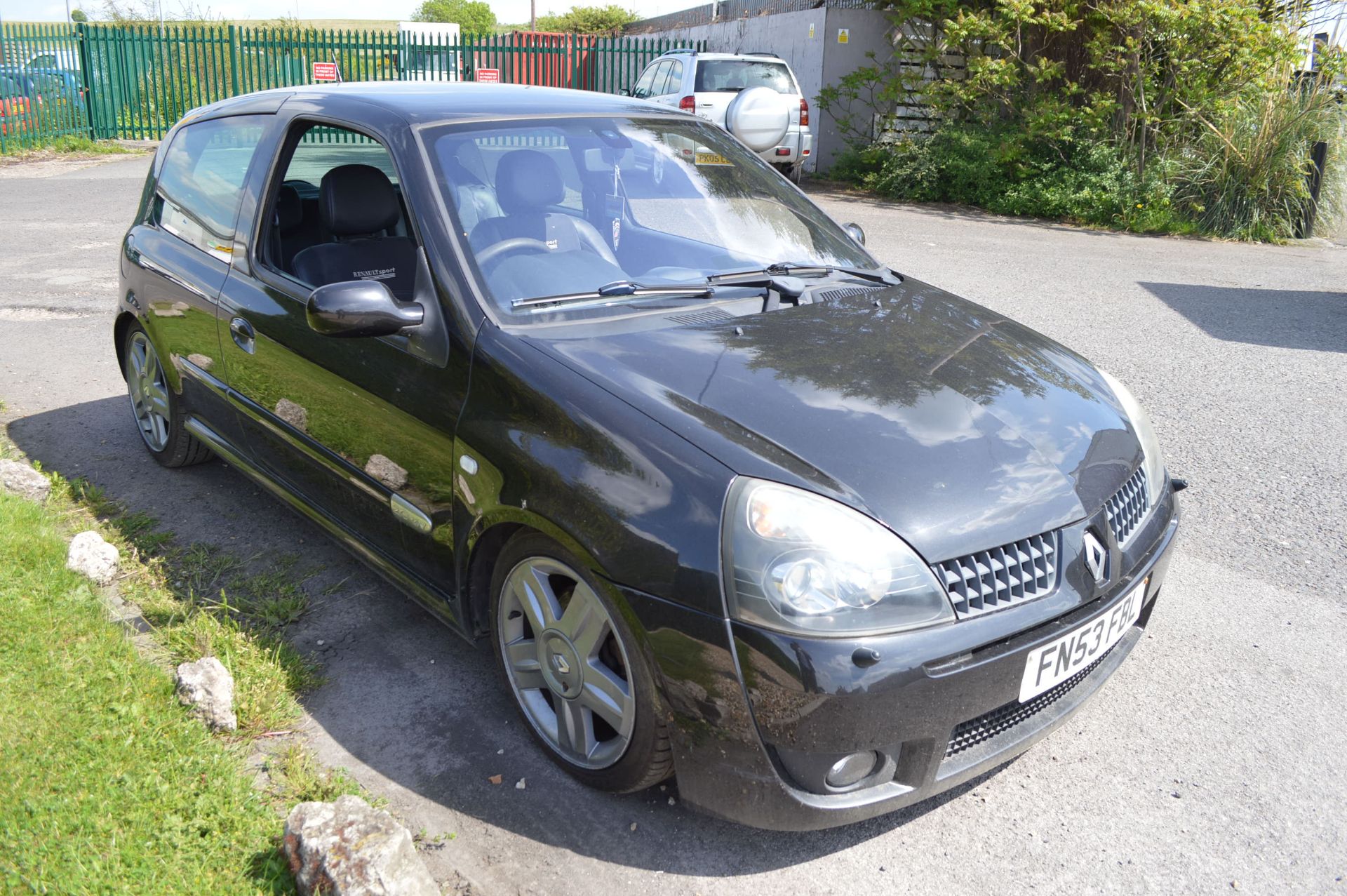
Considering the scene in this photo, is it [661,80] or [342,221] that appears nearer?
[342,221]

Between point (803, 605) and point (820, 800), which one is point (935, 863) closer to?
point (820, 800)

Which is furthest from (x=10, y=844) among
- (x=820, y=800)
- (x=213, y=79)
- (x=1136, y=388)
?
(x=213, y=79)

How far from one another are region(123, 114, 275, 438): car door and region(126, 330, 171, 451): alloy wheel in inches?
6.9

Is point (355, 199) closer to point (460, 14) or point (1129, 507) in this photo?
point (1129, 507)

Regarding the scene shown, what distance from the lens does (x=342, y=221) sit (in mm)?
3814

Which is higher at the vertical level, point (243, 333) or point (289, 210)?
point (289, 210)

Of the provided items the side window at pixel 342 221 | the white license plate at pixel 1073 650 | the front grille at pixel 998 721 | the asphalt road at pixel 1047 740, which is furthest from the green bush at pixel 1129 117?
the front grille at pixel 998 721

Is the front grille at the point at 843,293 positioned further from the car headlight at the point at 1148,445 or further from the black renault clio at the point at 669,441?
the car headlight at the point at 1148,445

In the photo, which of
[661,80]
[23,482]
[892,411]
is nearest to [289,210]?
[23,482]

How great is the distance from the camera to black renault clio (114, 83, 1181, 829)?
7.25ft

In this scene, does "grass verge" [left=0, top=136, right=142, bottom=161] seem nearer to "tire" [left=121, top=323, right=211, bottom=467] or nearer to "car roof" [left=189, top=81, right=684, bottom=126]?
"tire" [left=121, top=323, right=211, bottom=467]

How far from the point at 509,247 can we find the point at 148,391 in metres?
2.57

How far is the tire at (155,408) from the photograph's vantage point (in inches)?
178

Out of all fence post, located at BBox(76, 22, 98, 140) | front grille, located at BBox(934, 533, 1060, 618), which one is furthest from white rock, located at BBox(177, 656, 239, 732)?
fence post, located at BBox(76, 22, 98, 140)
